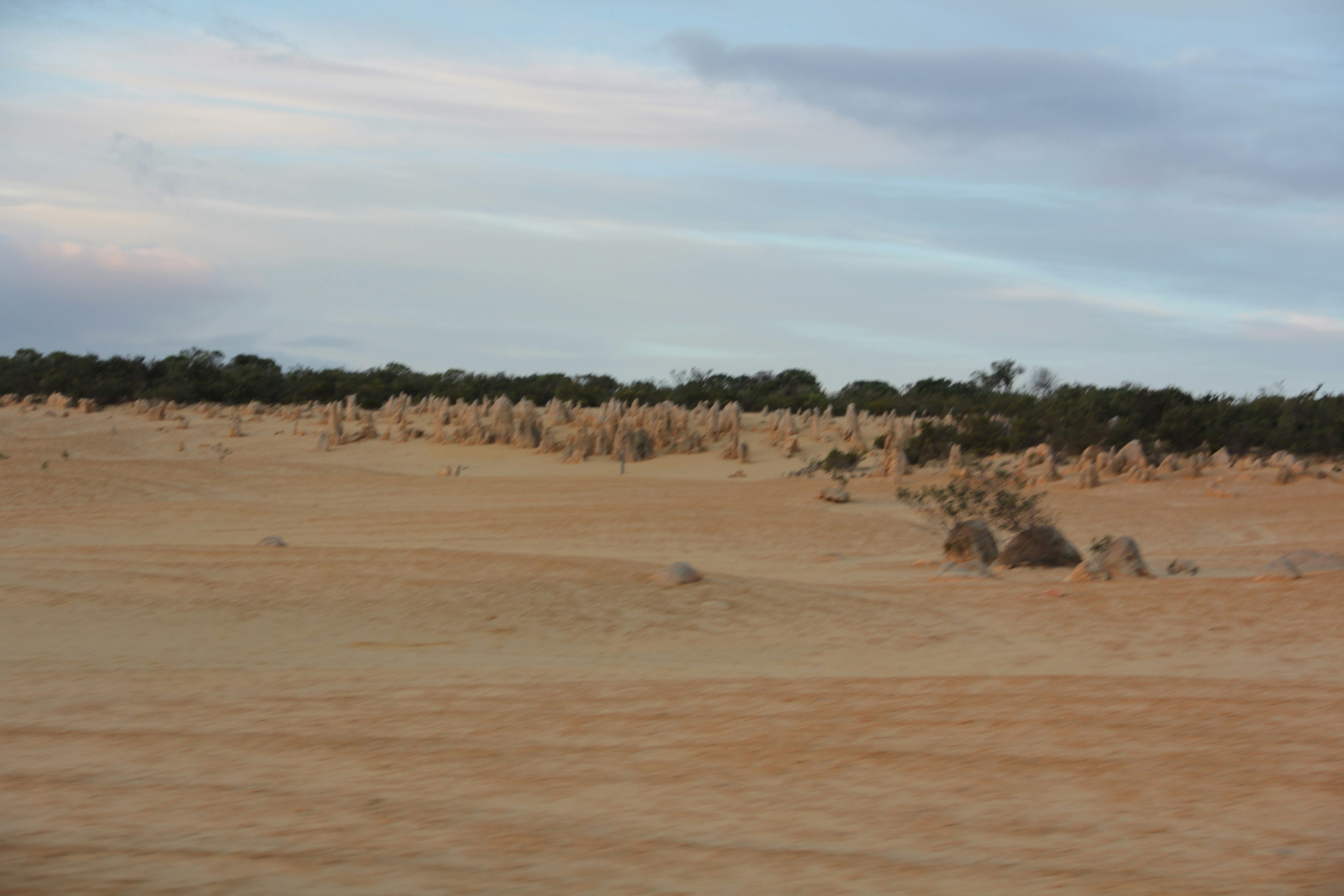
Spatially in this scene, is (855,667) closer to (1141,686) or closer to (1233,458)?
(1141,686)

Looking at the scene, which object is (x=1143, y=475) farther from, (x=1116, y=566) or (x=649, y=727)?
(x=649, y=727)

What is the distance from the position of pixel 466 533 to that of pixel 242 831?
13.4 meters

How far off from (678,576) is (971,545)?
4.44m

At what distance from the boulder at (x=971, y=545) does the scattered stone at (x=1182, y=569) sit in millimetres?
1952

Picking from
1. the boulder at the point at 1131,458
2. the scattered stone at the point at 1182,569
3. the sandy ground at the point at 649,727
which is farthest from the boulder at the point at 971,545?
the boulder at the point at 1131,458

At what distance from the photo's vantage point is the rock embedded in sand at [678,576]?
10875 mm

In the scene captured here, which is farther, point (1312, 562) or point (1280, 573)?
point (1312, 562)

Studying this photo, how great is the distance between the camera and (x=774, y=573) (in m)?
13.7

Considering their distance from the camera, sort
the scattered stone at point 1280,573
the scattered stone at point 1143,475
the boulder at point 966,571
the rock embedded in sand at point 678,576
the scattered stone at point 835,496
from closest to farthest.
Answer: the scattered stone at point 1280,573, the rock embedded in sand at point 678,576, the boulder at point 966,571, the scattered stone at point 835,496, the scattered stone at point 1143,475

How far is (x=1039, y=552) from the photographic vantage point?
13000 mm

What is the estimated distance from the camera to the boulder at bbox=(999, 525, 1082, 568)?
42.5 ft

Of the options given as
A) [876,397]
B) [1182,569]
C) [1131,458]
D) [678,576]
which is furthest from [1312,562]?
[876,397]

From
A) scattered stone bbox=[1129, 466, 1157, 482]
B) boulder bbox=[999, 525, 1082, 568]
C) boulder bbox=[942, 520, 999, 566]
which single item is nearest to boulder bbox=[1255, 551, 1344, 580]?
boulder bbox=[999, 525, 1082, 568]

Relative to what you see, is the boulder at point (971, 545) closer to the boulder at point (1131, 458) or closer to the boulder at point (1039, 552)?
the boulder at point (1039, 552)
